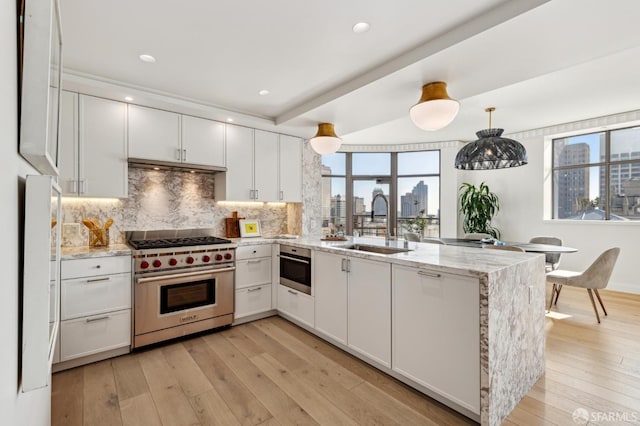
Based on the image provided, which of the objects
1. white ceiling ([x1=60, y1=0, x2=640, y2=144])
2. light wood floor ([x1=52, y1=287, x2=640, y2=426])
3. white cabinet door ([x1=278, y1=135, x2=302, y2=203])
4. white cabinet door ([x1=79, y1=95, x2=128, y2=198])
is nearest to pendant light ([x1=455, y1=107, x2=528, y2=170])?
white ceiling ([x1=60, y1=0, x2=640, y2=144])

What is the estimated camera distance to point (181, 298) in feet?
9.96

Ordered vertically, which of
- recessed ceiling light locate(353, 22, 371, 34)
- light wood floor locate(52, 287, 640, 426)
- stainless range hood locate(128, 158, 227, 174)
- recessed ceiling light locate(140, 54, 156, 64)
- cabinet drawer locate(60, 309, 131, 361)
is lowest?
light wood floor locate(52, 287, 640, 426)

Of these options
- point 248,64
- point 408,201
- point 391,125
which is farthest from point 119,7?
point 408,201

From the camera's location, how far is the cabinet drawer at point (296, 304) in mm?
3180

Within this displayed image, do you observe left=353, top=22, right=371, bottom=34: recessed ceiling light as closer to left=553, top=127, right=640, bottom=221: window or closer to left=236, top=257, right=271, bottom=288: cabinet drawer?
left=236, top=257, right=271, bottom=288: cabinet drawer

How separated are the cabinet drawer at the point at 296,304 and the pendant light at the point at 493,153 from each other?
260 cm

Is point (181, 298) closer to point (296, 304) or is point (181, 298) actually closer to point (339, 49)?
point (296, 304)

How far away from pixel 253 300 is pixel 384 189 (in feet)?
13.7

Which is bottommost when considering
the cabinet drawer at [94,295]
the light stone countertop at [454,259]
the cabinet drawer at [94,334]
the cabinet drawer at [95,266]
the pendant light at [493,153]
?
the cabinet drawer at [94,334]

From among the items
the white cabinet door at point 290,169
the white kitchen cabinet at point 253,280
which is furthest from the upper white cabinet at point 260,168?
the white kitchen cabinet at point 253,280

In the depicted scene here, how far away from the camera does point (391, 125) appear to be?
5172 millimetres

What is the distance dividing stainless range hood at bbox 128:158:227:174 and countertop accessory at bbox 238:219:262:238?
0.75m

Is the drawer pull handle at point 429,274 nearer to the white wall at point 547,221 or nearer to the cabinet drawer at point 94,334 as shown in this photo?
the cabinet drawer at point 94,334

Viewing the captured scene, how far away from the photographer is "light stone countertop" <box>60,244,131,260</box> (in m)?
2.52
